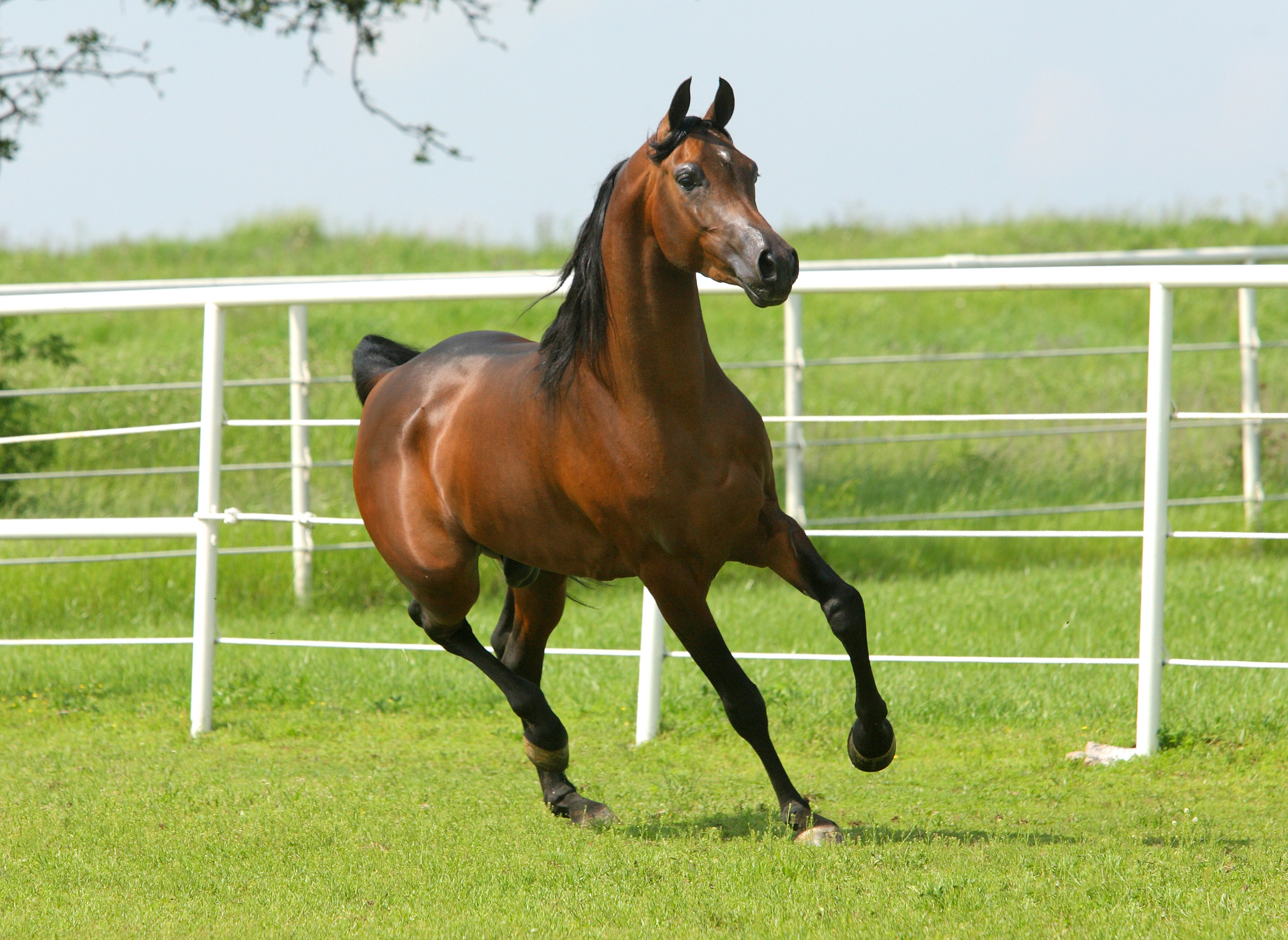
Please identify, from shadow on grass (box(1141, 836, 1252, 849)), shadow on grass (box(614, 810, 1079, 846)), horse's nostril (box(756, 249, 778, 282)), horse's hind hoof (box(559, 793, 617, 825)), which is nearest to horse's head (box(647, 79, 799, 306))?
horse's nostril (box(756, 249, 778, 282))

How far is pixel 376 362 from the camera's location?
4684 mm

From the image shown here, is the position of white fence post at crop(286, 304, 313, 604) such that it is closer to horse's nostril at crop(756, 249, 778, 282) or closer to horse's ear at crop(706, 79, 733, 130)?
horse's ear at crop(706, 79, 733, 130)

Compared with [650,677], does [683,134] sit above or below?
above

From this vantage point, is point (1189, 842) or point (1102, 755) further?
point (1102, 755)

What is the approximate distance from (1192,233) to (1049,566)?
32.2 ft

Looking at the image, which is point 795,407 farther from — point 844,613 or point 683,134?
point 683,134

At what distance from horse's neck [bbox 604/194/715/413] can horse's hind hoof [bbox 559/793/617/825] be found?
140 cm

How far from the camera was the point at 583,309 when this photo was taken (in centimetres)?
357

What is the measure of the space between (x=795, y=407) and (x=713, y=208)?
14.5ft

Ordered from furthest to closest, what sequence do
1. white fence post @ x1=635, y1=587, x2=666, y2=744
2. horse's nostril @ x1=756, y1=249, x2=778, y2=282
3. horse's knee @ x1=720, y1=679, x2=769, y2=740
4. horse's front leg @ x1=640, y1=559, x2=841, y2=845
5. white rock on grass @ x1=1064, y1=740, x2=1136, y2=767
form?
white fence post @ x1=635, y1=587, x2=666, y2=744, white rock on grass @ x1=1064, y1=740, x2=1136, y2=767, horse's knee @ x1=720, y1=679, x2=769, y2=740, horse's front leg @ x1=640, y1=559, x2=841, y2=845, horse's nostril @ x1=756, y1=249, x2=778, y2=282

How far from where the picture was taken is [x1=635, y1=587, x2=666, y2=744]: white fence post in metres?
5.08

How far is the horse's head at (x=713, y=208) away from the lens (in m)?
2.97

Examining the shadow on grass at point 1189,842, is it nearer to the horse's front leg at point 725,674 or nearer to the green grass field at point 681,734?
the green grass field at point 681,734

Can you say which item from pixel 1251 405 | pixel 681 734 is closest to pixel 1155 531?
pixel 681 734
